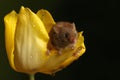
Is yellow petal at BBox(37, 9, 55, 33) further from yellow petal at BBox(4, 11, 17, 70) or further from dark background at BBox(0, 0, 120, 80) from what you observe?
dark background at BBox(0, 0, 120, 80)

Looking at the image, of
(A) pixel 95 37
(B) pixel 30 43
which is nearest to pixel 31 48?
(B) pixel 30 43

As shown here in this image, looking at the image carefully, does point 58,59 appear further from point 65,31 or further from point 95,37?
point 95,37

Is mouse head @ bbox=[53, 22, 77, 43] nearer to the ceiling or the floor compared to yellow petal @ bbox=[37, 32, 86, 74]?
nearer to the ceiling

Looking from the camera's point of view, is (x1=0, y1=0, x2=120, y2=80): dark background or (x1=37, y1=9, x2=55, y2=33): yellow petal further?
(x1=0, y1=0, x2=120, y2=80): dark background

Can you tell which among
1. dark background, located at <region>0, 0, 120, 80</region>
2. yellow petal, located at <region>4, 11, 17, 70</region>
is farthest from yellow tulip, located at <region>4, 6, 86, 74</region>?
dark background, located at <region>0, 0, 120, 80</region>

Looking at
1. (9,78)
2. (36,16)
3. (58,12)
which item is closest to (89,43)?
(58,12)

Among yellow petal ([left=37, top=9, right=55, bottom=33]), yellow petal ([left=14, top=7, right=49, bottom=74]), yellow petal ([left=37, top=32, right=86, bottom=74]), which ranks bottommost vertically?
yellow petal ([left=37, top=32, right=86, bottom=74])

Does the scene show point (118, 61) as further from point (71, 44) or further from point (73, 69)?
point (71, 44)
